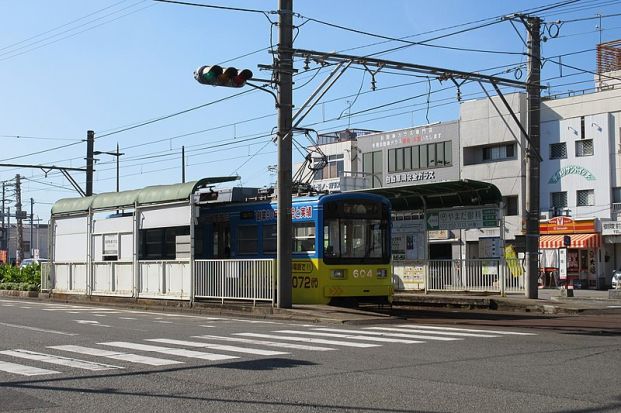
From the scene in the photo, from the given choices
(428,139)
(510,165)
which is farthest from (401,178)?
(510,165)

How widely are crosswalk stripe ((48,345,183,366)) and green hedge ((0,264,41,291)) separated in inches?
920

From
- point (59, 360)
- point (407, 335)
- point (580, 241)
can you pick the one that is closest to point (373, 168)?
point (580, 241)

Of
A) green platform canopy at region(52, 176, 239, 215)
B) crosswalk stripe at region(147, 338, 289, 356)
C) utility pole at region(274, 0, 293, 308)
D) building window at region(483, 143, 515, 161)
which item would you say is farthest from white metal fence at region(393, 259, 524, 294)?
building window at region(483, 143, 515, 161)

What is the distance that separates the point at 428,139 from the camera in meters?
57.2

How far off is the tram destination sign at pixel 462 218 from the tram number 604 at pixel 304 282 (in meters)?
7.07

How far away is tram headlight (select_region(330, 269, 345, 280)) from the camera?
22141 mm

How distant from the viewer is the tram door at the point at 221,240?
25578 millimetres

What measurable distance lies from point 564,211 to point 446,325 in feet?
110

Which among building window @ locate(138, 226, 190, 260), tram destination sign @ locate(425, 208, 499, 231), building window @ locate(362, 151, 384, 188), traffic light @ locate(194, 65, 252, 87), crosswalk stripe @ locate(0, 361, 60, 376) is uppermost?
building window @ locate(362, 151, 384, 188)

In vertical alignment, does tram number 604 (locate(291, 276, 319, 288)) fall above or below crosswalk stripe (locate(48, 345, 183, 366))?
above

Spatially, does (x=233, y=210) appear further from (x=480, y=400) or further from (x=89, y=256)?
(x=480, y=400)

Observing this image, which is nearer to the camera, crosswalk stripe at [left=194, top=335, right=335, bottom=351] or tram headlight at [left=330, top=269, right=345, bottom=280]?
crosswalk stripe at [left=194, top=335, right=335, bottom=351]

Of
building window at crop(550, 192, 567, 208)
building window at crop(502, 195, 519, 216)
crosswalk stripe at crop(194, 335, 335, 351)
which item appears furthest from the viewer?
building window at crop(502, 195, 519, 216)

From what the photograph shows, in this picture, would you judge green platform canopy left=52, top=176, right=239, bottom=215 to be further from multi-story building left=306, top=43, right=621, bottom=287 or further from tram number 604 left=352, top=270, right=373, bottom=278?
multi-story building left=306, top=43, right=621, bottom=287
